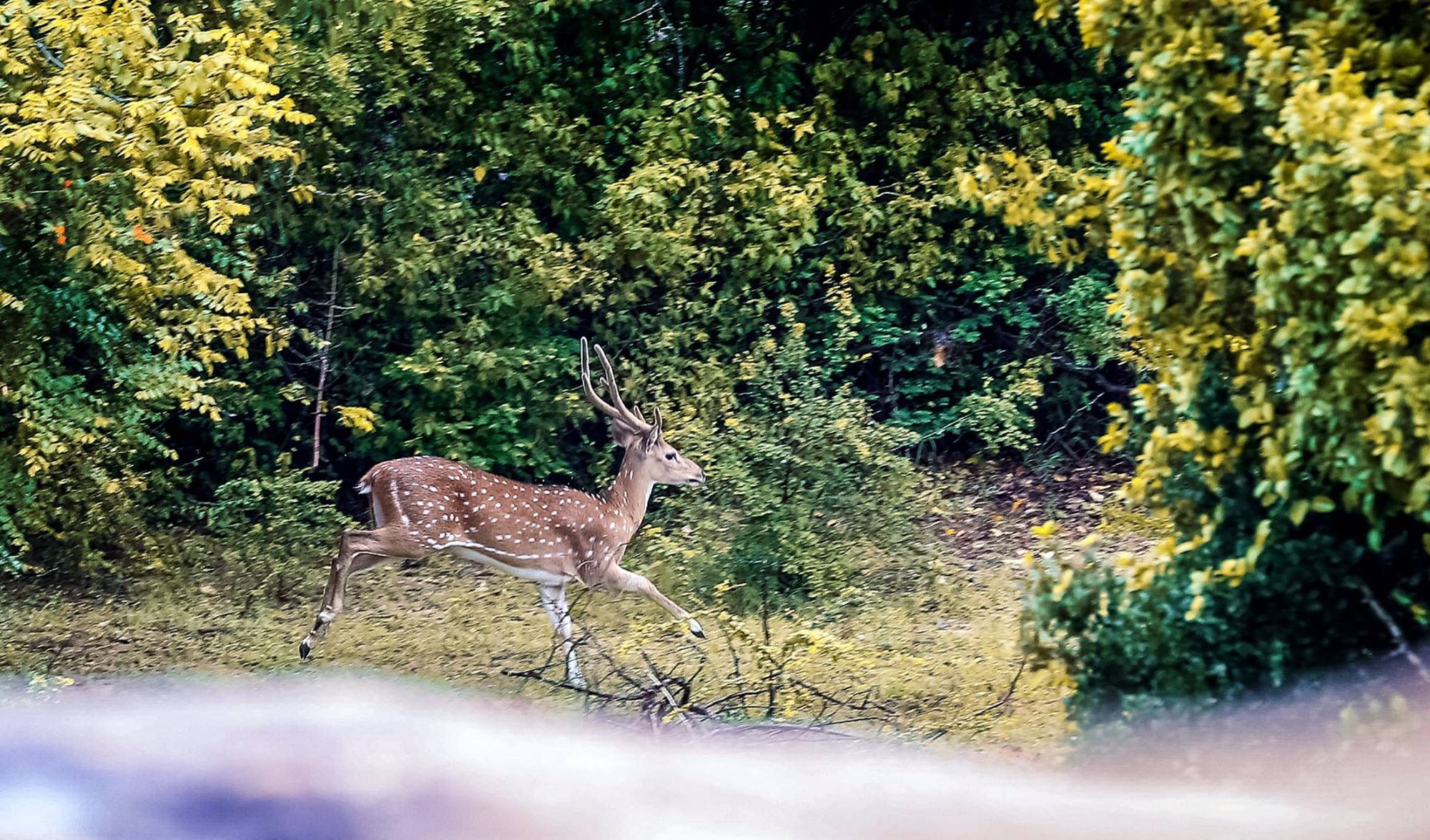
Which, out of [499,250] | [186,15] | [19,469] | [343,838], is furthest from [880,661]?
[186,15]

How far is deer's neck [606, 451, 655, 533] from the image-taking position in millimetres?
9367

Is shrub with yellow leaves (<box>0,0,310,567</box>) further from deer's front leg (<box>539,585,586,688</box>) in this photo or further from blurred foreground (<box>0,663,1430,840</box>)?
deer's front leg (<box>539,585,586,688</box>)

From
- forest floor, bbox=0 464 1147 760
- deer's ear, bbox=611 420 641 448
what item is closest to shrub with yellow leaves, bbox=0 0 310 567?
forest floor, bbox=0 464 1147 760

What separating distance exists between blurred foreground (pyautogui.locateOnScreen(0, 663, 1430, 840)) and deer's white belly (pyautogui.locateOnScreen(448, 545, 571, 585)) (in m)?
0.79

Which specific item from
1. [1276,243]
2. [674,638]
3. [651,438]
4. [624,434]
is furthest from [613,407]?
[1276,243]

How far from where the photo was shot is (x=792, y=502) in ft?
31.4

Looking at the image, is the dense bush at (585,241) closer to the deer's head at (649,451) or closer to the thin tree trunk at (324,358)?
the thin tree trunk at (324,358)

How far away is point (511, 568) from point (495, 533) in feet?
0.71

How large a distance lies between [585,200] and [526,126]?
69 cm

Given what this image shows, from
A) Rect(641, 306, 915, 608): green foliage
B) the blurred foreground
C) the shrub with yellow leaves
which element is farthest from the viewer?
Rect(641, 306, 915, 608): green foliage

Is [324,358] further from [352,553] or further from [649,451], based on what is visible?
[649,451]

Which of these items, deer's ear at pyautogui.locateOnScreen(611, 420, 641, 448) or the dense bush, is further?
the dense bush

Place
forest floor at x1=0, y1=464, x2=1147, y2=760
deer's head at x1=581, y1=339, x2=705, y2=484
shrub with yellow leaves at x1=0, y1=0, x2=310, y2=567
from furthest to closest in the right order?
1. deer's head at x1=581, y1=339, x2=705, y2=484
2. shrub with yellow leaves at x1=0, y1=0, x2=310, y2=567
3. forest floor at x1=0, y1=464, x2=1147, y2=760

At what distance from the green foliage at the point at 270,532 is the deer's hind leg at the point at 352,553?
121 centimetres
